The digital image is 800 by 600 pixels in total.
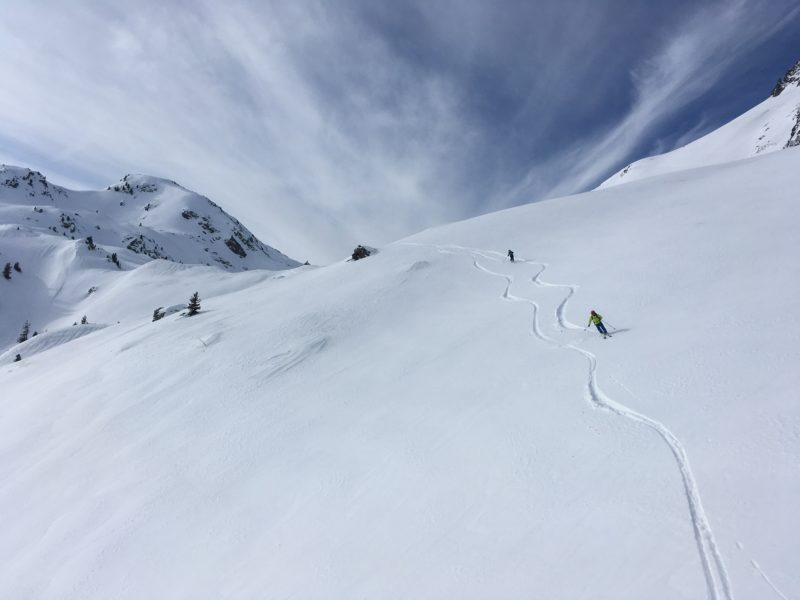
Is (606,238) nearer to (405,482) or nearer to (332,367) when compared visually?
(332,367)

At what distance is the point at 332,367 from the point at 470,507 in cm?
821

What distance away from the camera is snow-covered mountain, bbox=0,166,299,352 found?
66.8 metres

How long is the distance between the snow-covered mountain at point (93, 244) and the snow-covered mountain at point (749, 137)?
147 metres

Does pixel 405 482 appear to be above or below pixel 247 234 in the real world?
below

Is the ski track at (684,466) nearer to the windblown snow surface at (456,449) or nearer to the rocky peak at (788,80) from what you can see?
the windblown snow surface at (456,449)

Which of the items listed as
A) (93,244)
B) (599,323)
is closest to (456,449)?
(599,323)

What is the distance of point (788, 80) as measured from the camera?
476 ft

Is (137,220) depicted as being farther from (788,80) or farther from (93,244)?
(788,80)

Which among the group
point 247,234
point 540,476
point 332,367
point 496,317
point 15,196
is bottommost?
point 540,476

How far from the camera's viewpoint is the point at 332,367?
13.6 meters

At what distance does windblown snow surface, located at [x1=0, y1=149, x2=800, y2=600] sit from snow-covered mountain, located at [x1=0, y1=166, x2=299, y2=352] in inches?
1975

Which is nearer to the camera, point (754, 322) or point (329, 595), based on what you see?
→ point (329, 595)

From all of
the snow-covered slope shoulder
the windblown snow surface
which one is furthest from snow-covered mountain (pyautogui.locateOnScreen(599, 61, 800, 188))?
the snow-covered slope shoulder

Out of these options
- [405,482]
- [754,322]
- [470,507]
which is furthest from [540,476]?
[754,322]
